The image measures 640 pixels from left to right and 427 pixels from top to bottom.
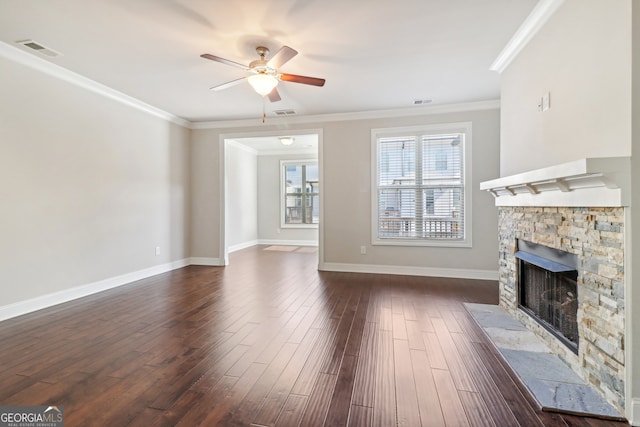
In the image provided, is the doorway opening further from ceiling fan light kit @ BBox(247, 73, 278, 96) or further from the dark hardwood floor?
ceiling fan light kit @ BBox(247, 73, 278, 96)

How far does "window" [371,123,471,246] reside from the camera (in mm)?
4926

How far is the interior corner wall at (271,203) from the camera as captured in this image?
8953 millimetres

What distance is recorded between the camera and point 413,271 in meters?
5.05

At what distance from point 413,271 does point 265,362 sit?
11.3ft

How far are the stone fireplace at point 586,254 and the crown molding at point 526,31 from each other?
134 centimetres

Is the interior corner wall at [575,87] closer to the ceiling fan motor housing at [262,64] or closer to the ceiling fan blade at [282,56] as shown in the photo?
the ceiling fan blade at [282,56]

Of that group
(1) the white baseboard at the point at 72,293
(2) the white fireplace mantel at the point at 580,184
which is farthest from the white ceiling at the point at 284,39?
(1) the white baseboard at the point at 72,293

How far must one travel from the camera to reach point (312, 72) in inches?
144

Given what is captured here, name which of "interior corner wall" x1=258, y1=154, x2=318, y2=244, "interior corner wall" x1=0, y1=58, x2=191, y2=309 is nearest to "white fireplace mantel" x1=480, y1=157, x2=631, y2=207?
"interior corner wall" x1=0, y1=58, x2=191, y2=309

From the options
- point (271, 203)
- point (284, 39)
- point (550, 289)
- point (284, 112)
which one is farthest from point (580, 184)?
point (271, 203)

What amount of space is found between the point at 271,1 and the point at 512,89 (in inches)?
103

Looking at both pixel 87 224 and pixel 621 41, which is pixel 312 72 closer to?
pixel 621 41

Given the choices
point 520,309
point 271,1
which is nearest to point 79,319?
point 271,1

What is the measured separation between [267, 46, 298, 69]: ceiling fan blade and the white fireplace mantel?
2.19 metres
